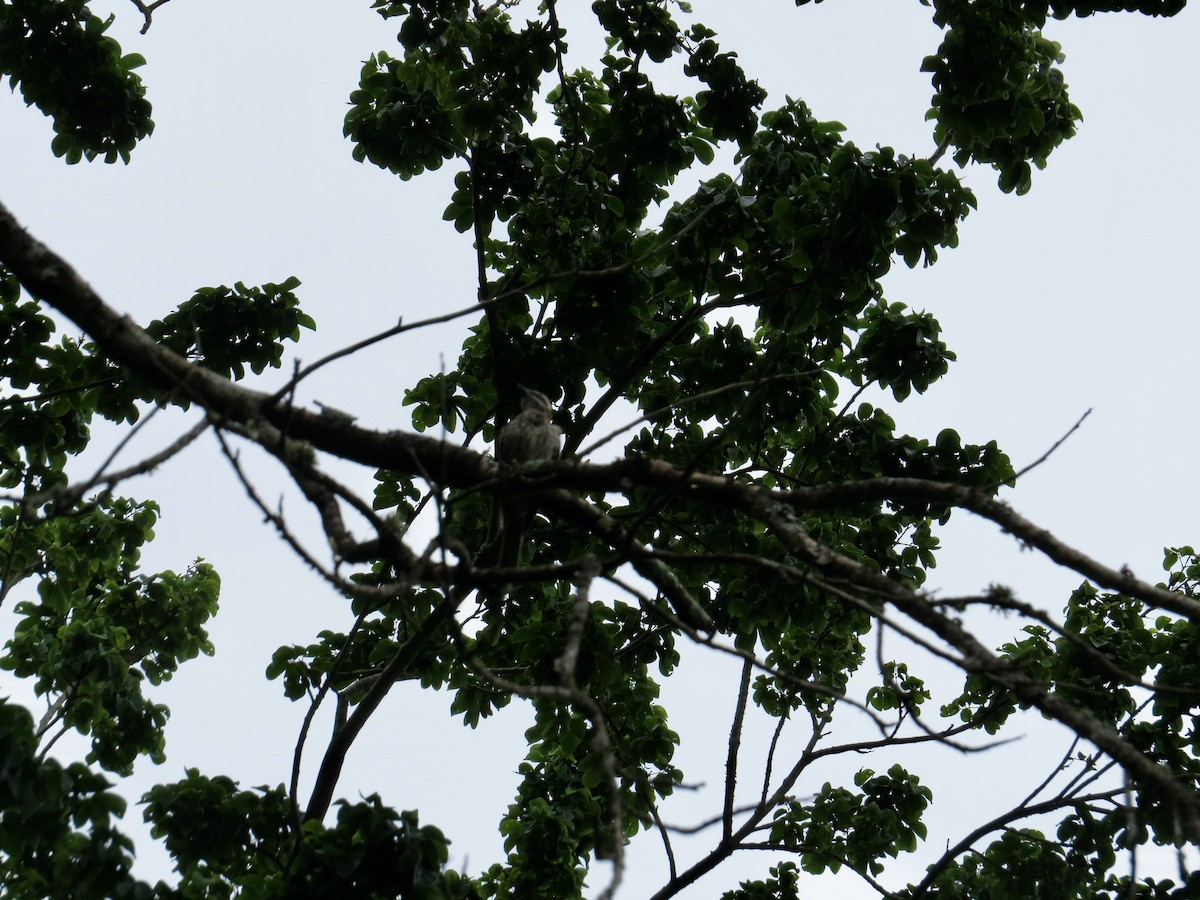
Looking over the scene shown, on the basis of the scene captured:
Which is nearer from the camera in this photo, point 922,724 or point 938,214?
point 922,724

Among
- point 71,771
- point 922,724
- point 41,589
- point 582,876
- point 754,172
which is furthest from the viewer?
point 41,589

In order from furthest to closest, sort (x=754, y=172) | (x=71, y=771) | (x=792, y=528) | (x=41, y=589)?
(x=41, y=589)
(x=754, y=172)
(x=71, y=771)
(x=792, y=528)

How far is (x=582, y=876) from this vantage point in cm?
759

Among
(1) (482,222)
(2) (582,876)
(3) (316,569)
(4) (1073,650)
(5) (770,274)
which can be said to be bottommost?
(3) (316,569)

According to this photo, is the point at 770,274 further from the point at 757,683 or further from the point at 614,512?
the point at 757,683

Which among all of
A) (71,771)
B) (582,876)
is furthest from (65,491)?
(582,876)

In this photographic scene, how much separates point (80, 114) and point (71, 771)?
481 cm

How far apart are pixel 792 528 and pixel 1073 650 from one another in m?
4.09

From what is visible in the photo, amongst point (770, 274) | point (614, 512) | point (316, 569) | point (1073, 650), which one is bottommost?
point (316, 569)

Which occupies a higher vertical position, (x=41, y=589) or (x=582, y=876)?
(x=41, y=589)

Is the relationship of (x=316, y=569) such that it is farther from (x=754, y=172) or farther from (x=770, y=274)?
(x=754, y=172)

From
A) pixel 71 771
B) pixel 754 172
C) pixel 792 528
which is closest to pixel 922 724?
pixel 792 528

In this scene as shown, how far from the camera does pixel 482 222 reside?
287 inches

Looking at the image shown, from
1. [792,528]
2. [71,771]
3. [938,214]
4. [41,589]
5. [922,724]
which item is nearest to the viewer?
[922,724]
